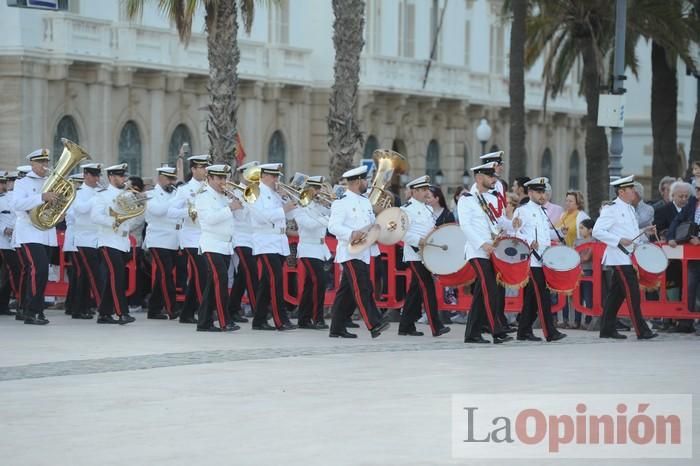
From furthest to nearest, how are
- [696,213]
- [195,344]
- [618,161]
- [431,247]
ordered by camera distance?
1. [618,161]
2. [696,213]
3. [431,247]
4. [195,344]

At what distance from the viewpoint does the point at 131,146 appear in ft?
130

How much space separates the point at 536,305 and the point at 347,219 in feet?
6.95

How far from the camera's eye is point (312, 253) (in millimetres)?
19547

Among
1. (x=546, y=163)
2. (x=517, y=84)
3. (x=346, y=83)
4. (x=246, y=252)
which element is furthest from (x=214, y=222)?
(x=546, y=163)

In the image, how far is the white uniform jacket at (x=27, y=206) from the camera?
63.2 feet

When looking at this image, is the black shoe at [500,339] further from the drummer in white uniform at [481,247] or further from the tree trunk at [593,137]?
the tree trunk at [593,137]

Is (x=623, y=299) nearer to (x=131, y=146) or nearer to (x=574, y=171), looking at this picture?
(x=131, y=146)

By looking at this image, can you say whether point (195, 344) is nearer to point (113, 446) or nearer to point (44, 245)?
point (44, 245)

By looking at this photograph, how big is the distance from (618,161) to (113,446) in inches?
613

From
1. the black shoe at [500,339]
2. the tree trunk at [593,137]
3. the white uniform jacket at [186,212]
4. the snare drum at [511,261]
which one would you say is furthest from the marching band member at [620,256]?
the tree trunk at [593,137]

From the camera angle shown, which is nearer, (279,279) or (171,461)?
(171,461)

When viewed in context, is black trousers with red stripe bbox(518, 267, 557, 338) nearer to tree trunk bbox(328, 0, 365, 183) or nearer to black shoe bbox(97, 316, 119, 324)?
black shoe bbox(97, 316, 119, 324)

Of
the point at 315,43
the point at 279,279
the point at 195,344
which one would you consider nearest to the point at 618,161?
the point at 279,279

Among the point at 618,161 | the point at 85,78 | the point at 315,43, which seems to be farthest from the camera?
the point at 315,43
